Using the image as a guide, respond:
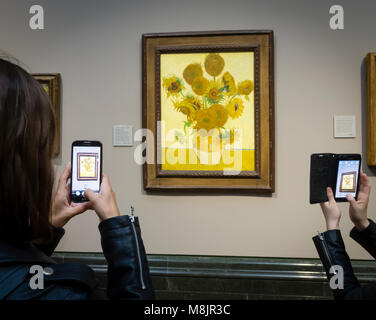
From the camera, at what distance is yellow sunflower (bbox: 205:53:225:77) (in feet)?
5.91

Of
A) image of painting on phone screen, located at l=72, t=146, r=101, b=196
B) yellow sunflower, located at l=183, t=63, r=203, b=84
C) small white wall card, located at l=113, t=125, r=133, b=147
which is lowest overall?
image of painting on phone screen, located at l=72, t=146, r=101, b=196

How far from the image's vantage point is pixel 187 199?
185 cm

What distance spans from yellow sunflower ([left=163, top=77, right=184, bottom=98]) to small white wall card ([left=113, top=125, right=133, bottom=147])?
0.93ft

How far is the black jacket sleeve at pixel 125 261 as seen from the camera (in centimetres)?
65

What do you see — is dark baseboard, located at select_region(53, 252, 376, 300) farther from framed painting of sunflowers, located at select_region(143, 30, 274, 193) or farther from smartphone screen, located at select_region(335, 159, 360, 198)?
smartphone screen, located at select_region(335, 159, 360, 198)

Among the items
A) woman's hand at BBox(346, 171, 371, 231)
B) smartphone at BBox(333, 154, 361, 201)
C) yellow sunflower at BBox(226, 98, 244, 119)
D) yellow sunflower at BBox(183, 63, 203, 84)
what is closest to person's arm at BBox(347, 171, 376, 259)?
woman's hand at BBox(346, 171, 371, 231)

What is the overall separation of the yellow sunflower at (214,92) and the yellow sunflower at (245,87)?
0.34 feet

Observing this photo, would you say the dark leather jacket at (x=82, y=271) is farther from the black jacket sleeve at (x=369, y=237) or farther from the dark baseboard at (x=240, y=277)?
the dark baseboard at (x=240, y=277)

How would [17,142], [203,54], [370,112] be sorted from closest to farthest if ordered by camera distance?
[17,142] < [370,112] < [203,54]

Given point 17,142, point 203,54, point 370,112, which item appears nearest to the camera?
point 17,142

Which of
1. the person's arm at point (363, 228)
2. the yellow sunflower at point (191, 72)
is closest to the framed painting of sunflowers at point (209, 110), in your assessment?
the yellow sunflower at point (191, 72)

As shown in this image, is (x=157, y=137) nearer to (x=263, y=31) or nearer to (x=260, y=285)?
(x=263, y=31)
